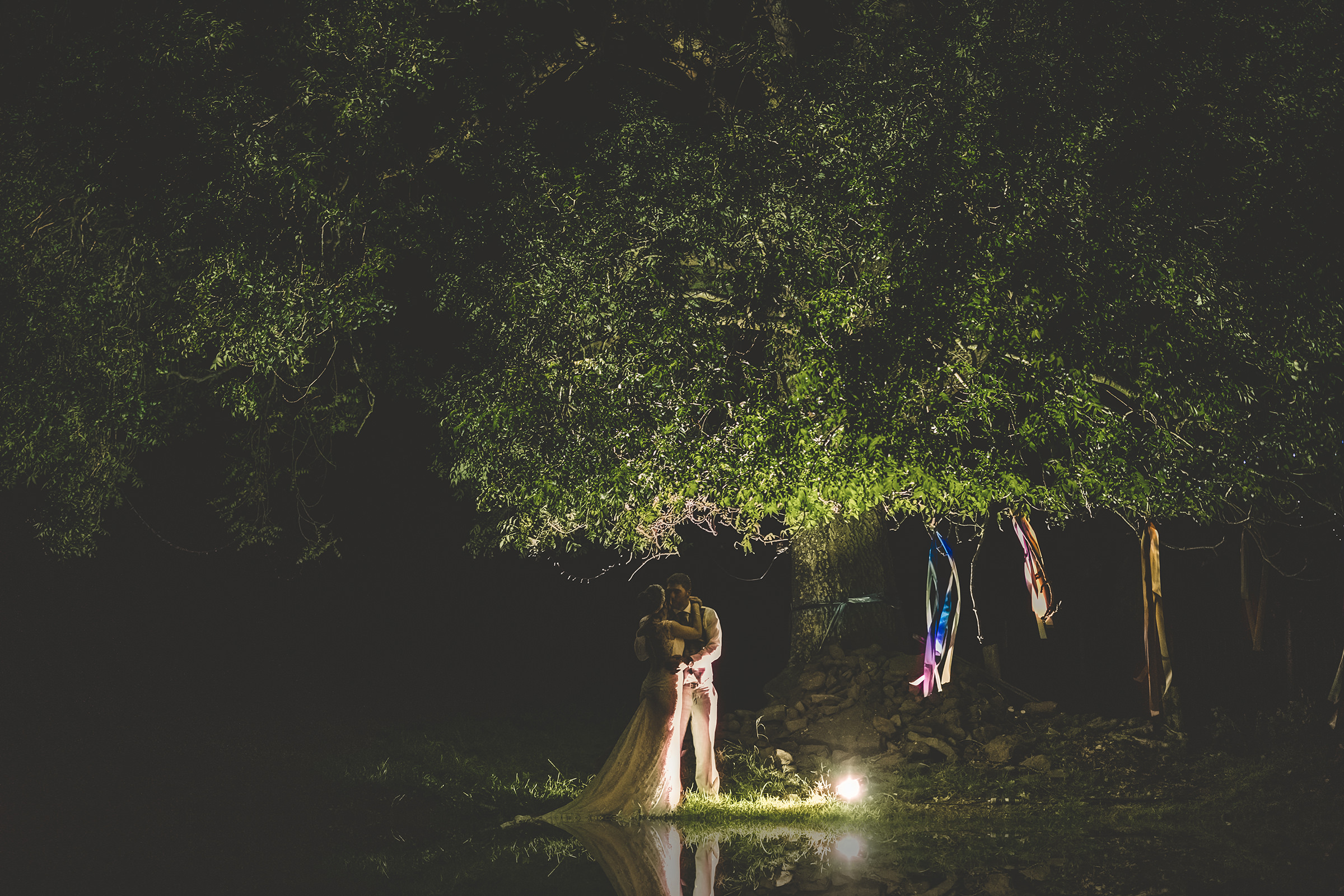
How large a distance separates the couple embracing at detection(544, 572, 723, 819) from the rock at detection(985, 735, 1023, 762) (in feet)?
9.55

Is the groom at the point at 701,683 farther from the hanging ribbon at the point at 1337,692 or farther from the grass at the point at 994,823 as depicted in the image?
the hanging ribbon at the point at 1337,692

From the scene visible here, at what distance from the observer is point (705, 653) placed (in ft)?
28.6

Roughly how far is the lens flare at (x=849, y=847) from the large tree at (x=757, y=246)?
9.42 feet

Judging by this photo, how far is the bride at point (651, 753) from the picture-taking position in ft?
27.0

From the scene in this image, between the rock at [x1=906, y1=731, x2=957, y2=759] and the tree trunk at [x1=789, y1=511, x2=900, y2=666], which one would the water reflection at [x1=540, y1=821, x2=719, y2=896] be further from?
the tree trunk at [x1=789, y1=511, x2=900, y2=666]

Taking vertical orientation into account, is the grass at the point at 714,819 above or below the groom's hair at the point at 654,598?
below

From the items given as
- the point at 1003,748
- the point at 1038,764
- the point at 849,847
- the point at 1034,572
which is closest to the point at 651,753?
the point at 849,847

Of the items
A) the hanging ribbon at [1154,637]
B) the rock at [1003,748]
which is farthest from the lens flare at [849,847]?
the hanging ribbon at [1154,637]

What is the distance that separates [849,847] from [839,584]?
567 cm

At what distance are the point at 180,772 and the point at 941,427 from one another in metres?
8.66

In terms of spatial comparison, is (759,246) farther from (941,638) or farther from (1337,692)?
(1337,692)

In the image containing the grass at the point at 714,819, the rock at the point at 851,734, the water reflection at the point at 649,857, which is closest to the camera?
the water reflection at the point at 649,857

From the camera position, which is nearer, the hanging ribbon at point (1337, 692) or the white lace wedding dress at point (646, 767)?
the white lace wedding dress at point (646, 767)

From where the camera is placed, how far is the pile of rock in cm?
997
